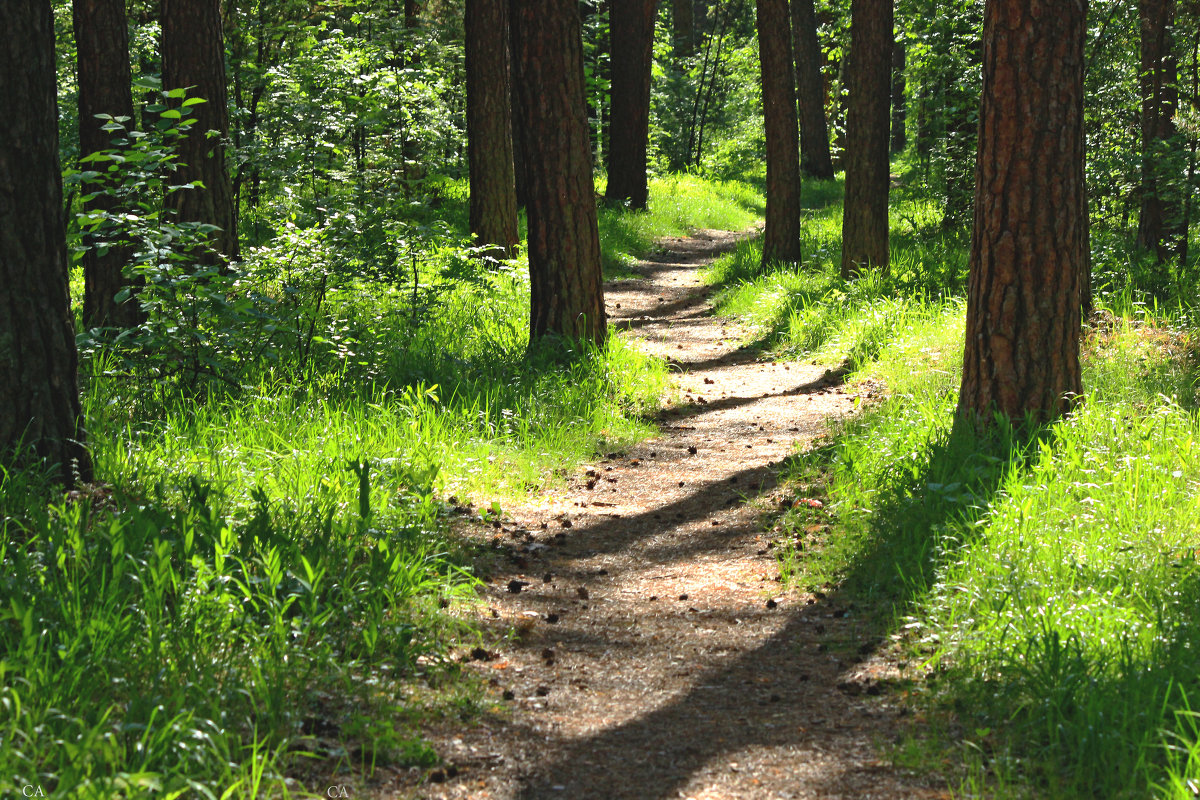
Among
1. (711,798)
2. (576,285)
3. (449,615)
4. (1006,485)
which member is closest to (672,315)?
(576,285)

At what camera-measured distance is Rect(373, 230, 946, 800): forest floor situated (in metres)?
2.93

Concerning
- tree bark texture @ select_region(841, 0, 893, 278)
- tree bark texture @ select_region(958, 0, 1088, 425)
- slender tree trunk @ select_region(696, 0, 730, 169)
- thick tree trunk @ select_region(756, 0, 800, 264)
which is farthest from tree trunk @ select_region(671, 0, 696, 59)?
tree bark texture @ select_region(958, 0, 1088, 425)

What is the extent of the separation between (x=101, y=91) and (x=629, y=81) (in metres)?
11.0

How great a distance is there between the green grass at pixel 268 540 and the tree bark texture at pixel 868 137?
14.4 ft

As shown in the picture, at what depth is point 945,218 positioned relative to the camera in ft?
43.4

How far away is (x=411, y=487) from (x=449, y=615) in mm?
1163

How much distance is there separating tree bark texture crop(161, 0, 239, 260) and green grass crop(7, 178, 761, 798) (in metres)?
1.10

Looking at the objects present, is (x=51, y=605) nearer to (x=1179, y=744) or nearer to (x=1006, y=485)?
(x=1179, y=744)

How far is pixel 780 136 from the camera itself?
1253 cm

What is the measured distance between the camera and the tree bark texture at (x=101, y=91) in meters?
7.56

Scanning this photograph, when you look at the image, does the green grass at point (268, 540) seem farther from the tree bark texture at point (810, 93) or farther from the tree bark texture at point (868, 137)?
Answer: the tree bark texture at point (810, 93)

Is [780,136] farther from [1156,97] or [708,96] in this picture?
[708,96]

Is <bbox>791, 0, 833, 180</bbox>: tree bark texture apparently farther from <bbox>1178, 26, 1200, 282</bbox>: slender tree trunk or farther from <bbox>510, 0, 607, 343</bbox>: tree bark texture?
<bbox>510, 0, 607, 343</bbox>: tree bark texture

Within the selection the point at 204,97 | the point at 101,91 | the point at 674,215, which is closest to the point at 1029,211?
the point at 204,97
